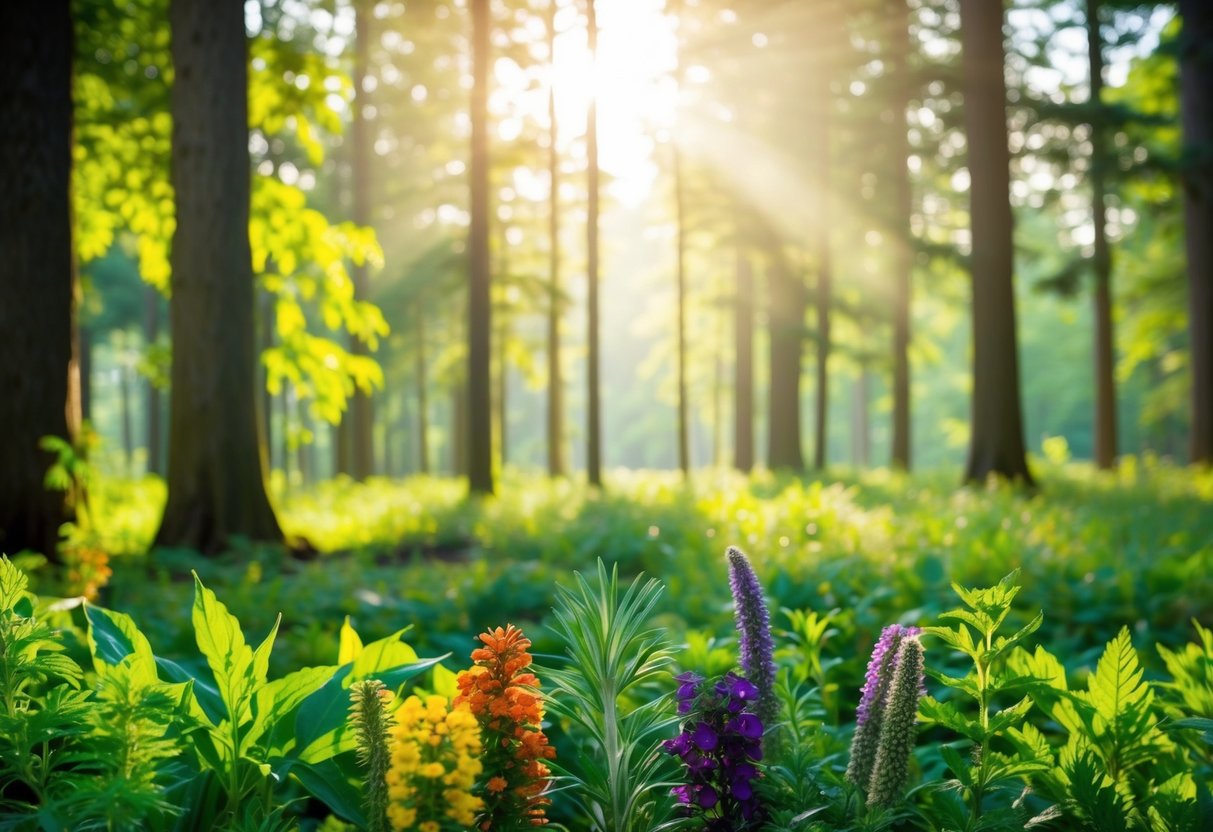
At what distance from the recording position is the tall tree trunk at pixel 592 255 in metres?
14.5

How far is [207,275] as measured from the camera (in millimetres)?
7637

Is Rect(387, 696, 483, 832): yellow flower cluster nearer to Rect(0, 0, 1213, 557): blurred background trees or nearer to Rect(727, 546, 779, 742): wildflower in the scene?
Rect(727, 546, 779, 742): wildflower

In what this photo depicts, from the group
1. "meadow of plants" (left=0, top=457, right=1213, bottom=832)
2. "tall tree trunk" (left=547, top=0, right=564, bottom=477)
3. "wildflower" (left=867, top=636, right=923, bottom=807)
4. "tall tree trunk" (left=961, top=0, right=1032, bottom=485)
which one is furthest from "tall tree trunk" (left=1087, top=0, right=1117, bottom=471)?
"wildflower" (left=867, top=636, right=923, bottom=807)

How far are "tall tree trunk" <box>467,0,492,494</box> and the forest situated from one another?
3.3 inches

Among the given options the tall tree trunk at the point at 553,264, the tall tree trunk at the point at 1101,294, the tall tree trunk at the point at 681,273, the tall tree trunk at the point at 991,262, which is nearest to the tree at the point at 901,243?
the tall tree trunk at the point at 1101,294

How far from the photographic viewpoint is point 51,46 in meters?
6.37

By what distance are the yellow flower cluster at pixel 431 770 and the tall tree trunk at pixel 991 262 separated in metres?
11.3

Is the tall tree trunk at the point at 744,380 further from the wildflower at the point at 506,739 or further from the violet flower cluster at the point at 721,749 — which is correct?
the wildflower at the point at 506,739

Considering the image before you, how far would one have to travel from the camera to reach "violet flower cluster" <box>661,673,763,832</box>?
6.06 feet

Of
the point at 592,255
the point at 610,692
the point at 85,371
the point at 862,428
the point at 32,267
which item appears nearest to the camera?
the point at 610,692

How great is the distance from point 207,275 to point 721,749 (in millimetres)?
7132

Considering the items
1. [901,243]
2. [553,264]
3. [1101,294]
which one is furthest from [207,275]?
[1101,294]

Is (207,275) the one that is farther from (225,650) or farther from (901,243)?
(901,243)

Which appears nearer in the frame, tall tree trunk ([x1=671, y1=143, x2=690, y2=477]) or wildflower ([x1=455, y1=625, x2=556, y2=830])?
wildflower ([x1=455, y1=625, x2=556, y2=830])
